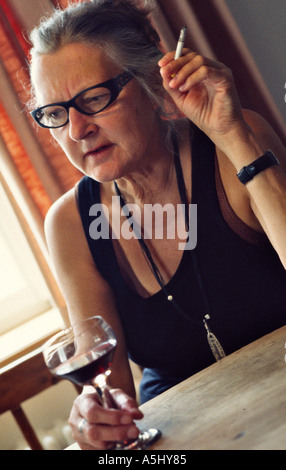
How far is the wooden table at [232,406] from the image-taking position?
789 mm

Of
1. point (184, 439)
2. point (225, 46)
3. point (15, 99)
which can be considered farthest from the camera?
point (15, 99)

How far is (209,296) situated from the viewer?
4.66ft

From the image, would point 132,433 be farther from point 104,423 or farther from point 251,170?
point 251,170

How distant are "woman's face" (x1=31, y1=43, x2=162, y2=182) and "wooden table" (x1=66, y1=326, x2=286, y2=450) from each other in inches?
23.8

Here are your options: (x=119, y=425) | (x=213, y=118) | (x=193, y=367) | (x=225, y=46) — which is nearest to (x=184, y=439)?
(x=119, y=425)

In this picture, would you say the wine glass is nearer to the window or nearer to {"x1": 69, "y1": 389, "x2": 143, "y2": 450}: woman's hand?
{"x1": 69, "y1": 389, "x2": 143, "y2": 450}: woman's hand

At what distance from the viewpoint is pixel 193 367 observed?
147cm

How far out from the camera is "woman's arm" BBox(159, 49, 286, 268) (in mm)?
1190

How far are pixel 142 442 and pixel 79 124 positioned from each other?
82cm

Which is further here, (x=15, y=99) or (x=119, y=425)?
(x=15, y=99)

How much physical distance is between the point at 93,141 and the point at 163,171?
0.89ft

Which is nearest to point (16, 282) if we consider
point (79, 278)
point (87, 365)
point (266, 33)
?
point (79, 278)

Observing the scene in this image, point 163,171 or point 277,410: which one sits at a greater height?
point 163,171
